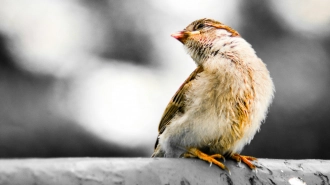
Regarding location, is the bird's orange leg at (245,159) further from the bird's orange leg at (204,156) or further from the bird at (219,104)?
the bird's orange leg at (204,156)

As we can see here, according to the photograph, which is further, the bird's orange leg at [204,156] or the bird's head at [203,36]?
the bird's head at [203,36]

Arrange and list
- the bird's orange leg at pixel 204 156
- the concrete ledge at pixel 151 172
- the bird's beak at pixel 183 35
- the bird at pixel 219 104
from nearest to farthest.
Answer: the concrete ledge at pixel 151 172 → the bird's orange leg at pixel 204 156 → the bird at pixel 219 104 → the bird's beak at pixel 183 35

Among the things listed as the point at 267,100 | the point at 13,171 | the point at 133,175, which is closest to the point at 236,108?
the point at 267,100

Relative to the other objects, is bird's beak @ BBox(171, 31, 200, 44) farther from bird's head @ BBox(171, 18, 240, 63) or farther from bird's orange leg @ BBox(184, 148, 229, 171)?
bird's orange leg @ BBox(184, 148, 229, 171)

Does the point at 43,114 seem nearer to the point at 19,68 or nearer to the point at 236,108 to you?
the point at 19,68

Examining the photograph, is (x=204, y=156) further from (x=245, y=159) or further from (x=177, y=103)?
(x=177, y=103)

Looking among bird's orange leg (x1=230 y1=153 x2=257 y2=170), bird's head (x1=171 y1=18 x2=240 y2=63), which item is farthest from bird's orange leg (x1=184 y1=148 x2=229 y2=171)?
bird's head (x1=171 y1=18 x2=240 y2=63)

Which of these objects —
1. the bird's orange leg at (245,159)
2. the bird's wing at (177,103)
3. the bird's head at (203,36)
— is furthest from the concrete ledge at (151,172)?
the bird's head at (203,36)
